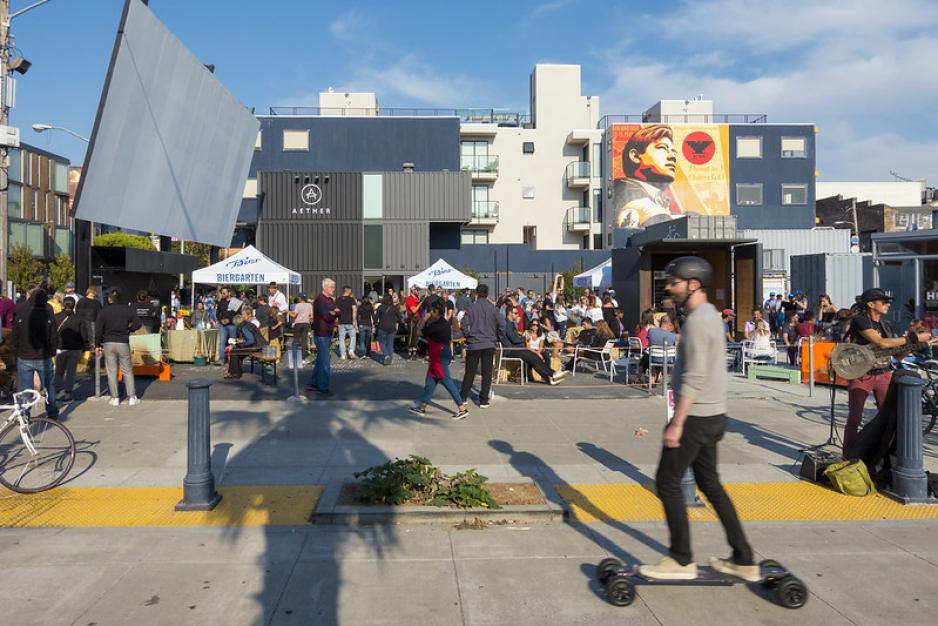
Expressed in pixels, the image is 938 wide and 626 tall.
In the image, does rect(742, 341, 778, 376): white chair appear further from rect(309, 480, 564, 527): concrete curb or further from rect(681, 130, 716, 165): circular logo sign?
rect(681, 130, 716, 165): circular logo sign

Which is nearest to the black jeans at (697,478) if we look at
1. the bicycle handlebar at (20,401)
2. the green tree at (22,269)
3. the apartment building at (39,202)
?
the bicycle handlebar at (20,401)

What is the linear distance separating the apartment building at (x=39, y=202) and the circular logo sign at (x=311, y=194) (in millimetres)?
18904

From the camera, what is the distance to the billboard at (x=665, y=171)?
4638cm

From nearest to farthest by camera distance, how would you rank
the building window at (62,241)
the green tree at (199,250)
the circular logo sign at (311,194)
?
the circular logo sign at (311,194) → the green tree at (199,250) → the building window at (62,241)

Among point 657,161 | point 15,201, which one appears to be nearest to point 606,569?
point 657,161

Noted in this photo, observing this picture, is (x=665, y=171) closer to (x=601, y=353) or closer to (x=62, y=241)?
(x=601, y=353)

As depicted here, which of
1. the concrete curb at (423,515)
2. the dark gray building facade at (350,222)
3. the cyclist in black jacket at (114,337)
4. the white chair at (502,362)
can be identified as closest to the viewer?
the concrete curb at (423,515)

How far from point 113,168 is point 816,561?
14.8 metres

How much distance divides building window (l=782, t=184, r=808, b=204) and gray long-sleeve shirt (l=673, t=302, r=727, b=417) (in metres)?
47.4

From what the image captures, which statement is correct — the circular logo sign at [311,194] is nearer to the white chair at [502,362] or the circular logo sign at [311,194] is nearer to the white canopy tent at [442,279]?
the white canopy tent at [442,279]

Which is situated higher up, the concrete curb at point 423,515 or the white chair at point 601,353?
the white chair at point 601,353

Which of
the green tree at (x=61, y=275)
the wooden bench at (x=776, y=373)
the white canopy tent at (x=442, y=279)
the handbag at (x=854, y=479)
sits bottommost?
the handbag at (x=854, y=479)

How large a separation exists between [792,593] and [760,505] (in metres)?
2.08

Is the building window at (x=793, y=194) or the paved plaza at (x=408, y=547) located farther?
the building window at (x=793, y=194)
